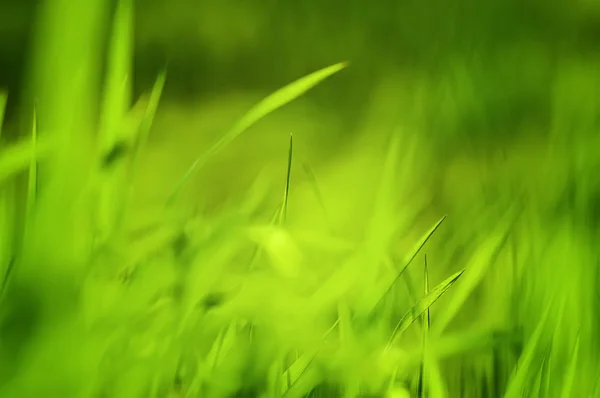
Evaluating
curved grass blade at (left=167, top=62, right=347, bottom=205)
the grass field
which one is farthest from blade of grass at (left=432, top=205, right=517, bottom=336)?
curved grass blade at (left=167, top=62, right=347, bottom=205)

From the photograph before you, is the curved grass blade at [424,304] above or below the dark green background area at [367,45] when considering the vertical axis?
below

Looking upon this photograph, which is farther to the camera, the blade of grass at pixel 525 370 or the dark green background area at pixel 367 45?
the dark green background area at pixel 367 45

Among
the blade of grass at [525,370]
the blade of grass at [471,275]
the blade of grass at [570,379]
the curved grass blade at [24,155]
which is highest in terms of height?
the curved grass blade at [24,155]

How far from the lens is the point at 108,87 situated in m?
0.26

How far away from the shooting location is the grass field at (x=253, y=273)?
21cm

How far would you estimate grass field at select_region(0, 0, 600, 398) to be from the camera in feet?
0.68

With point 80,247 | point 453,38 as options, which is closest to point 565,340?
point 80,247

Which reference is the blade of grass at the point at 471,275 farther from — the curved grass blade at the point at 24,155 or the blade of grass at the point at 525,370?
the curved grass blade at the point at 24,155

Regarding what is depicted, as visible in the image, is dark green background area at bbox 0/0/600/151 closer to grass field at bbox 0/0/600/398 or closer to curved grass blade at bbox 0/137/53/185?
grass field at bbox 0/0/600/398

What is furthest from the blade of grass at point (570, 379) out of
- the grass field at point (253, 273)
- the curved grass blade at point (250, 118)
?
the curved grass blade at point (250, 118)

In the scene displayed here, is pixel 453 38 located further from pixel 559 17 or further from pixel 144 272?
pixel 144 272

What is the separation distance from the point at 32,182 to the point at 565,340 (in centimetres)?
23

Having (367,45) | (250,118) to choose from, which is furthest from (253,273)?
(367,45)

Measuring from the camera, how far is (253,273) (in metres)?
0.28
